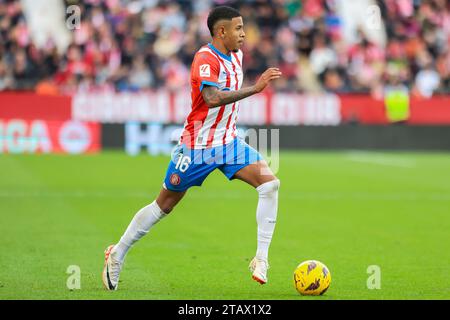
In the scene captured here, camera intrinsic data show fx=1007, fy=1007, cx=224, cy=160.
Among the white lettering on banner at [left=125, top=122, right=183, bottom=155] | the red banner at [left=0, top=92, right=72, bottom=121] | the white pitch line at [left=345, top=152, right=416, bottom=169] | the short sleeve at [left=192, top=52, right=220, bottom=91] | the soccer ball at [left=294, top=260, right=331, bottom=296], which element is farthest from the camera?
the white lettering on banner at [left=125, top=122, right=183, bottom=155]

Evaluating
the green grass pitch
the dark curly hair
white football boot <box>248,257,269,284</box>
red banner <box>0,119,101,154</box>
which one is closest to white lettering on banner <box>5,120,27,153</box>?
red banner <box>0,119,101,154</box>

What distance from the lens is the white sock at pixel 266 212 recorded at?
8.70 m

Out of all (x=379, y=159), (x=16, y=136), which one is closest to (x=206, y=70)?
(x=379, y=159)

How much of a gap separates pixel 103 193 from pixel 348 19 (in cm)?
1636

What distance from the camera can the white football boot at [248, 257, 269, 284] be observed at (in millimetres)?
8492

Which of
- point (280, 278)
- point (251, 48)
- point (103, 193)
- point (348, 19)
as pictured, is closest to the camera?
point (280, 278)

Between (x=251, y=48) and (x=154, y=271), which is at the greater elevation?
(x=251, y=48)

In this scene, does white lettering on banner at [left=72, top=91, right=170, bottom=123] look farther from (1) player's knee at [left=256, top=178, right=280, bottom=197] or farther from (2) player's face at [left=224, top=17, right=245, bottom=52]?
(1) player's knee at [left=256, top=178, right=280, bottom=197]

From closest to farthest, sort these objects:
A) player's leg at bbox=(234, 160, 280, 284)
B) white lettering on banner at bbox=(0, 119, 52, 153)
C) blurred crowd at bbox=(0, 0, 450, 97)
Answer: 1. player's leg at bbox=(234, 160, 280, 284)
2. white lettering on banner at bbox=(0, 119, 52, 153)
3. blurred crowd at bbox=(0, 0, 450, 97)

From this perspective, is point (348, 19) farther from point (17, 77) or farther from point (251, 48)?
point (17, 77)

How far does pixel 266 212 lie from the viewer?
28.9 ft
